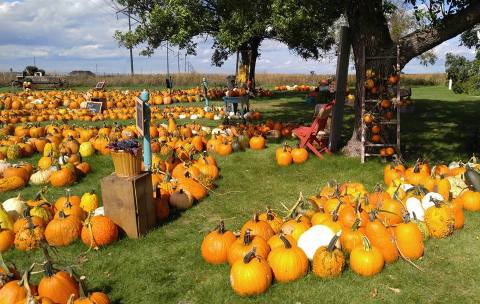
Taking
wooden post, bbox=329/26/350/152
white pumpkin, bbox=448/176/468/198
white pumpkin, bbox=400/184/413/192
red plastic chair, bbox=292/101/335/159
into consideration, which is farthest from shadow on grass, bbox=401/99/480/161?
white pumpkin, bbox=400/184/413/192

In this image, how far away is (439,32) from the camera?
8.56 m

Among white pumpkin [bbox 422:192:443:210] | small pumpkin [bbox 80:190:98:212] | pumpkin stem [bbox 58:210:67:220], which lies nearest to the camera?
pumpkin stem [bbox 58:210:67:220]

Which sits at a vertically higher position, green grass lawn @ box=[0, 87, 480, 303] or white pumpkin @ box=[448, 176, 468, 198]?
white pumpkin @ box=[448, 176, 468, 198]

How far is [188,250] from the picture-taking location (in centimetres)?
536

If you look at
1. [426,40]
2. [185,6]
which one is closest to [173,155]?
[426,40]

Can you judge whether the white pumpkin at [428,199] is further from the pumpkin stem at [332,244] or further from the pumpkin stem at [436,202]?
the pumpkin stem at [332,244]

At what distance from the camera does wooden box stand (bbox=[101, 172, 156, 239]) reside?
5465 mm

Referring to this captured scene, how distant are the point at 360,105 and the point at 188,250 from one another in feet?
20.2

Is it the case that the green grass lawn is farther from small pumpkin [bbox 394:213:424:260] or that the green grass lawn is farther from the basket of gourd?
the basket of gourd

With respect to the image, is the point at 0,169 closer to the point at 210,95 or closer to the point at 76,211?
the point at 76,211

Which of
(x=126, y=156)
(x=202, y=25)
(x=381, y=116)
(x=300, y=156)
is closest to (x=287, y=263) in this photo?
(x=126, y=156)

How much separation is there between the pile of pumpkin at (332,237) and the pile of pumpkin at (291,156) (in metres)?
3.20

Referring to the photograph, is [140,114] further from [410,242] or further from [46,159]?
[410,242]

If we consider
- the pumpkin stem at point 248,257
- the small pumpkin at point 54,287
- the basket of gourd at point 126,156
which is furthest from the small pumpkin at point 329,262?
the basket of gourd at point 126,156
